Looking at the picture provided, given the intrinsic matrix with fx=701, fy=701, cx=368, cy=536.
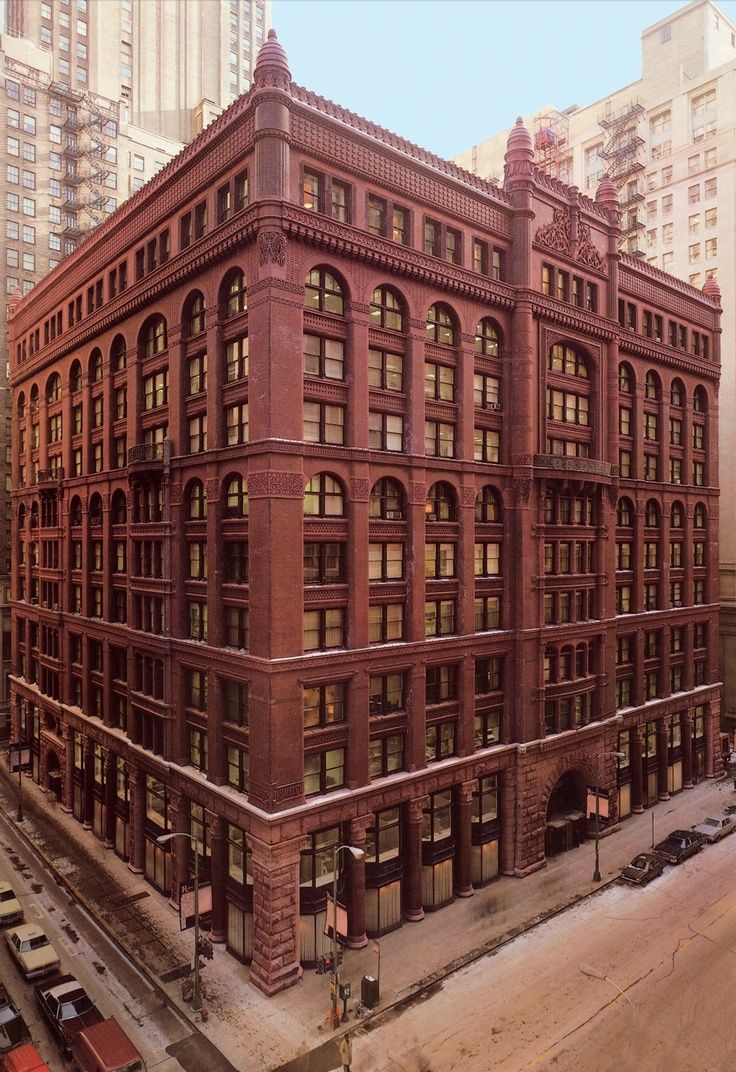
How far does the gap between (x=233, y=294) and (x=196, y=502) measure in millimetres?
10340

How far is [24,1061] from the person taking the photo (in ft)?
76.2

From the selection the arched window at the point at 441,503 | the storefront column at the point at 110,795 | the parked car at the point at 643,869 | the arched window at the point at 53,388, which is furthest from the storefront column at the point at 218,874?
the arched window at the point at 53,388

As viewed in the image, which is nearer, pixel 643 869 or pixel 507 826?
pixel 643 869

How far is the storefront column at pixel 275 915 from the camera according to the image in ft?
94.8

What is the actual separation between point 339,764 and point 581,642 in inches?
741

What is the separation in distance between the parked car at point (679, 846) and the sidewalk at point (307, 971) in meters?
1.58

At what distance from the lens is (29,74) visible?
6581 cm

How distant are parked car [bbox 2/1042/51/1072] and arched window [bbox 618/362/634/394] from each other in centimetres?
4673

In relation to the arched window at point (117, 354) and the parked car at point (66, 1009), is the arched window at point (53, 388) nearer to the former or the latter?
the arched window at point (117, 354)

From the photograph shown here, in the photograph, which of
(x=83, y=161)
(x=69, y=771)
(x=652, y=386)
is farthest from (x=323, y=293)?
(x=83, y=161)

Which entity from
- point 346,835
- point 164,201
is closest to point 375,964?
point 346,835

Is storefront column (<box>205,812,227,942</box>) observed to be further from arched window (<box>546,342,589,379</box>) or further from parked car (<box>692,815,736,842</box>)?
arched window (<box>546,342,589,379</box>)

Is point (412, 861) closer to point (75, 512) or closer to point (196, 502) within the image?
point (196, 502)

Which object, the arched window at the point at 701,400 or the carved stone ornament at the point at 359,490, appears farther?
the arched window at the point at 701,400
